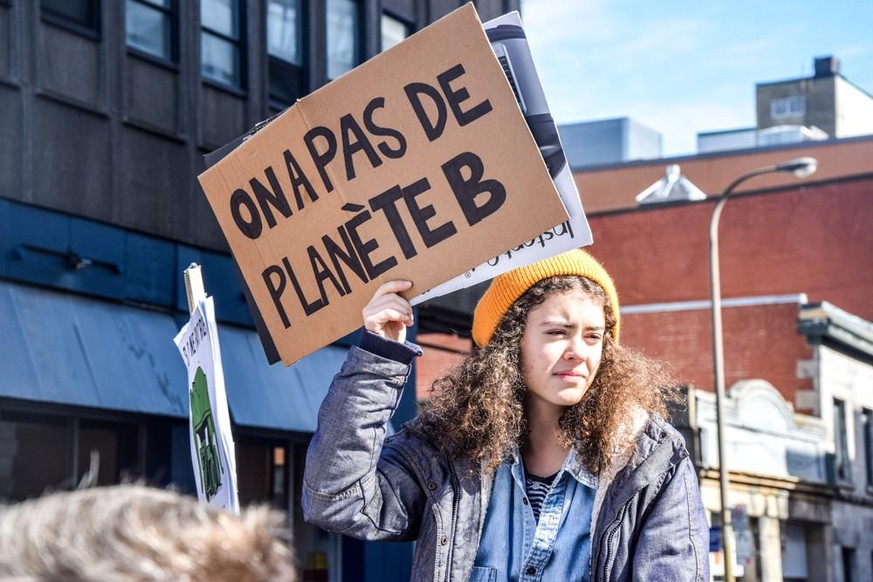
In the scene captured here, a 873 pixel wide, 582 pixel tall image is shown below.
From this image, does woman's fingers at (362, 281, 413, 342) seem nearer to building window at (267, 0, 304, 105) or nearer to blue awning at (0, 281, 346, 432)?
blue awning at (0, 281, 346, 432)

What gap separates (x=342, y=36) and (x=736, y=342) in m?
21.3

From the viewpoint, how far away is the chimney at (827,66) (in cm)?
5831

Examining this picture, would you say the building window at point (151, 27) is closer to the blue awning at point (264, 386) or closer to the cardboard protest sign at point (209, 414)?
the blue awning at point (264, 386)

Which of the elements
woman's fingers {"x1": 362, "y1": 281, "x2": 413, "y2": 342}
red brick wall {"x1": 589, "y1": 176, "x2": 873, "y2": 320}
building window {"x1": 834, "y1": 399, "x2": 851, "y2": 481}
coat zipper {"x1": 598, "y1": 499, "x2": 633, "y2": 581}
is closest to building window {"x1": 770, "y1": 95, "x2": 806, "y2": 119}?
red brick wall {"x1": 589, "y1": 176, "x2": 873, "y2": 320}

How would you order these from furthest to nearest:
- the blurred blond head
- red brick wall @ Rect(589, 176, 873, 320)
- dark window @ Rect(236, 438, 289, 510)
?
red brick wall @ Rect(589, 176, 873, 320), dark window @ Rect(236, 438, 289, 510), the blurred blond head

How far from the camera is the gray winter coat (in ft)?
11.1

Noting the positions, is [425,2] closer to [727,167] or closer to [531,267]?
[531,267]

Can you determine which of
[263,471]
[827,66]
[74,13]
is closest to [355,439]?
[74,13]

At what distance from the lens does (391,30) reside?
62.7ft

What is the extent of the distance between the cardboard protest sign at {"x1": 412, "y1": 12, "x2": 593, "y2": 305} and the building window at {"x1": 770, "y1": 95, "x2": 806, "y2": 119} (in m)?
56.7

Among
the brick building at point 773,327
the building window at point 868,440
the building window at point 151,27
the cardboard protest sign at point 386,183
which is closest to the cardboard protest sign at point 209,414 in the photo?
the cardboard protest sign at point 386,183

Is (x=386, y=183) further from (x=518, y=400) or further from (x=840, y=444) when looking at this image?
(x=840, y=444)

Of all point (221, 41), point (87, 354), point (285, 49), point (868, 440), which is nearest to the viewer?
point (87, 354)

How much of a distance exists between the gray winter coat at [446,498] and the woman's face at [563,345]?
0.20 meters
